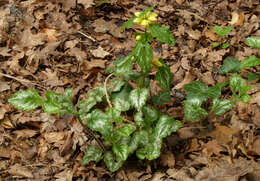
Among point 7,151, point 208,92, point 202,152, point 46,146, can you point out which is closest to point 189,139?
point 202,152

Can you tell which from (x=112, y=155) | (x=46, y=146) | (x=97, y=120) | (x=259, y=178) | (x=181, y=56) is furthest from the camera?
(x=181, y=56)

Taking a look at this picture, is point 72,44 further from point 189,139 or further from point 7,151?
point 189,139

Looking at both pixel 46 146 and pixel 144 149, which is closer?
pixel 144 149

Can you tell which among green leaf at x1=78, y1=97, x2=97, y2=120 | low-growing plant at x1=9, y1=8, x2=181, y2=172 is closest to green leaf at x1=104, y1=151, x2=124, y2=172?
low-growing plant at x1=9, y1=8, x2=181, y2=172

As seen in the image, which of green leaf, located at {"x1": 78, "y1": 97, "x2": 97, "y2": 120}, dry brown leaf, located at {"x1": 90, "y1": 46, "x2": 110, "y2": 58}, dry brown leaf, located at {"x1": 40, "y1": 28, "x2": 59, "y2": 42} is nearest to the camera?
green leaf, located at {"x1": 78, "y1": 97, "x2": 97, "y2": 120}

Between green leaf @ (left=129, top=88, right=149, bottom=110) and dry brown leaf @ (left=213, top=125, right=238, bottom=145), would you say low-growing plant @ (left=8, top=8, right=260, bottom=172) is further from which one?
dry brown leaf @ (left=213, top=125, right=238, bottom=145)

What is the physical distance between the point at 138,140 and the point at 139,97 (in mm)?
355

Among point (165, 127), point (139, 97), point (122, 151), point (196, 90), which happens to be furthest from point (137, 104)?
point (196, 90)

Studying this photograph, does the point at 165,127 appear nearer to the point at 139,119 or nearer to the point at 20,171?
the point at 139,119

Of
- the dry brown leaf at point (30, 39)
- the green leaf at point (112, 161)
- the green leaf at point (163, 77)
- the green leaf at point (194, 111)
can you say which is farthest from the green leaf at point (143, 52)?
the dry brown leaf at point (30, 39)

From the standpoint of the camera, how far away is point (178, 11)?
128 inches

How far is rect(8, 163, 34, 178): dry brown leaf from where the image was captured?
1970mm

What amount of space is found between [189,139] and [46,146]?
52.6 inches

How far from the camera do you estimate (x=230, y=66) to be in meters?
2.55
